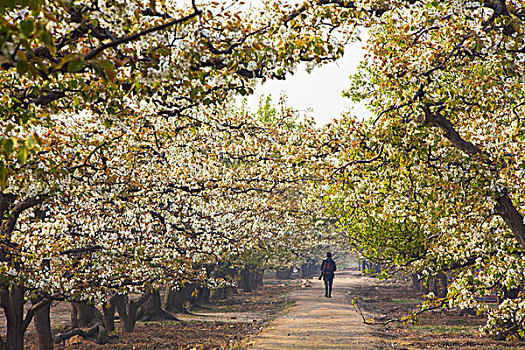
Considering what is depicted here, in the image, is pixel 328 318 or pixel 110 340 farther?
pixel 328 318

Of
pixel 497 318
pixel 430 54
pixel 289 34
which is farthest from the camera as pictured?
pixel 497 318

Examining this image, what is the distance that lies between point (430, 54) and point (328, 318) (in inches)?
536

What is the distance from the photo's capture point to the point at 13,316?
11.2 metres

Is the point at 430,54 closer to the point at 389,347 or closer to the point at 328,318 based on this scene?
the point at 389,347

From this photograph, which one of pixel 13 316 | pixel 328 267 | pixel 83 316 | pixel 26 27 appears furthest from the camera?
pixel 328 267

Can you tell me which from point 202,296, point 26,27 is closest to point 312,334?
point 26,27

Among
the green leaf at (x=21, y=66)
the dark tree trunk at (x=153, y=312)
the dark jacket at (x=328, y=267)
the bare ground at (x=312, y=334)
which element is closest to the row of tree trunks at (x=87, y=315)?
the dark tree trunk at (x=153, y=312)

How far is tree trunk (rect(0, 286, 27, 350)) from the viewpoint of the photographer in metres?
11.1

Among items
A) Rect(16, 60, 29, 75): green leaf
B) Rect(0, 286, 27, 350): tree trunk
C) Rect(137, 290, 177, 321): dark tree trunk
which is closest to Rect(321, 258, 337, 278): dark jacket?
Rect(137, 290, 177, 321): dark tree trunk

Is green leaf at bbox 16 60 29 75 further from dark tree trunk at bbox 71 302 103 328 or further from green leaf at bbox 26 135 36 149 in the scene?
dark tree trunk at bbox 71 302 103 328

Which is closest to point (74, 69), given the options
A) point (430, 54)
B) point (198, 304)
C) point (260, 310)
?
point (430, 54)

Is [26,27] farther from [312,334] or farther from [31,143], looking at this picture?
[312,334]

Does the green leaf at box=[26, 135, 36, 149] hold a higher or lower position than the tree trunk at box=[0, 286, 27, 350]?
higher

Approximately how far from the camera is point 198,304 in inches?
1211
